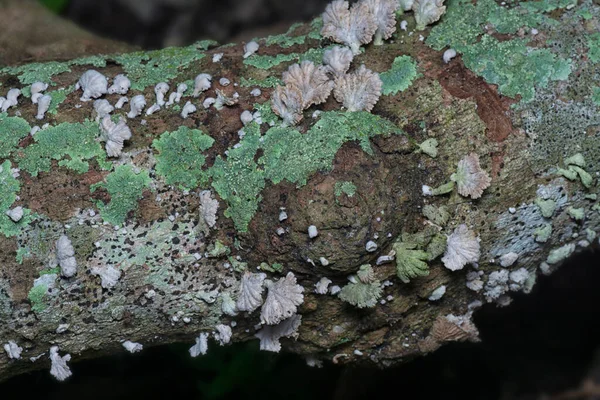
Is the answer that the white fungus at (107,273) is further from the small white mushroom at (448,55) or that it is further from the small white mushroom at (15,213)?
Answer: the small white mushroom at (448,55)

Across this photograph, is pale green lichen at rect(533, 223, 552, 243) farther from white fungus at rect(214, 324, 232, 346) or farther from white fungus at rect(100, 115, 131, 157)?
white fungus at rect(100, 115, 131, 157)

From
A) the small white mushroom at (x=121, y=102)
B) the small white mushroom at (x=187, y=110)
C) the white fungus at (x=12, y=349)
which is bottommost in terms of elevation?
the white fungus at (x=12, y=349)

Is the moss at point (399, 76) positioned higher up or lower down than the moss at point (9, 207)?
higher up

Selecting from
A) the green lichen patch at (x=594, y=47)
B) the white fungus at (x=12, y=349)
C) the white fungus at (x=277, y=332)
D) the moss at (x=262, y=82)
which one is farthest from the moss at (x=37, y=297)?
the green lichen patch at (x=594, y=47)

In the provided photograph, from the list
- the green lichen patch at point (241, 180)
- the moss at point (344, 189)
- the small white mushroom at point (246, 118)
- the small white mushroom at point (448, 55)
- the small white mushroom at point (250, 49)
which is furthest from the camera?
the small white mushroom at point (250, 49)

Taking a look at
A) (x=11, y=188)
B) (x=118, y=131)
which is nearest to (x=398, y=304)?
(x=118, y=131)

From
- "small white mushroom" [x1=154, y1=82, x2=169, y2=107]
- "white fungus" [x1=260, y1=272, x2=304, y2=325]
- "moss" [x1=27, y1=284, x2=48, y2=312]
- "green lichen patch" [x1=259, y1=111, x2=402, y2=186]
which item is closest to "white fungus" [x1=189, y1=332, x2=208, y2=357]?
"white fungus" [x1=260, y1=272, x2=304, y2=325]

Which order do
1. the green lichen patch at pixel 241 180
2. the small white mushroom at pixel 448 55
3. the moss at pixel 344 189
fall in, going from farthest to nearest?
the small white mushroom at pixel 448 55
the green lichen patch at pixel 241 180
the moss at pixel 344 189
